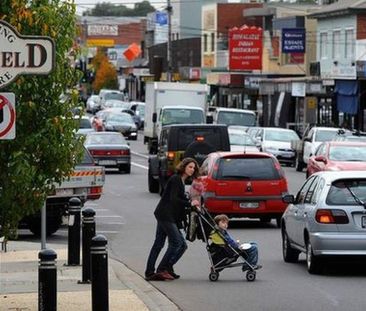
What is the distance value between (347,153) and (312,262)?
619 inches

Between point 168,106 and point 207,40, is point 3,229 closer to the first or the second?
point 168,106

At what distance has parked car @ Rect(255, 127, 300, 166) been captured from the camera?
50.5 m

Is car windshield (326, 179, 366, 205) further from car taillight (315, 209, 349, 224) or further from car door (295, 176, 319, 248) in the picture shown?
car door (295, 176, 319, 248)

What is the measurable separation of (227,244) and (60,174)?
481 cm

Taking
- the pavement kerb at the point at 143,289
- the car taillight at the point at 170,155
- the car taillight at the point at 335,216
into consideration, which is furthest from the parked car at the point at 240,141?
the car taillight at the point at 335,216

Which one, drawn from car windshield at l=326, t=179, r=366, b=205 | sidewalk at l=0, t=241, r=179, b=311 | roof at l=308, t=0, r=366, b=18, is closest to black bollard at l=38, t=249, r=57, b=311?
sidewalk at l=0, t=241, r=179, b=311

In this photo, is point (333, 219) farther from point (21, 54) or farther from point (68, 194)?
point (68, 194)

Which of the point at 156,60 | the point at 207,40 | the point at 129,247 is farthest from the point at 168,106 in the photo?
the point at 156,60

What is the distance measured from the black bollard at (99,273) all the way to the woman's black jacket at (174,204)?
14.0 ft

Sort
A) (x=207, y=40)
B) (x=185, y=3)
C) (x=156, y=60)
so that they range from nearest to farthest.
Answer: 1. (x=207, y=40)
2. (x=156, y=60)
3. (x=185, y=3)

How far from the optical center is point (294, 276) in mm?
17188

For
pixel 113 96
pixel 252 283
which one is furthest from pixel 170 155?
pixel 113 96

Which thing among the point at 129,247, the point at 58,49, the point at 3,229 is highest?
the point at 58,49

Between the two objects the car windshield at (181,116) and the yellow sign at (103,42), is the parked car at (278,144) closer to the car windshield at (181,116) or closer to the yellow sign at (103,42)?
the car windshield at (181,116)
